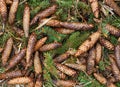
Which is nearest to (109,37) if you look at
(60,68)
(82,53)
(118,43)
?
(118,43)

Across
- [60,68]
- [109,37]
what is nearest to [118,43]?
[109,37]

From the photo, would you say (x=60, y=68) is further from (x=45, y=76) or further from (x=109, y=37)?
(x=109, y=37)

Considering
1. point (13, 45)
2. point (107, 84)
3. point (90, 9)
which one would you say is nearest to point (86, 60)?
point (107, 84)

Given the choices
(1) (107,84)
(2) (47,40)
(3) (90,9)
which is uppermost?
(3) (90,9)

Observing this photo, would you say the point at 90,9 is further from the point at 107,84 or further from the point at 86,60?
the point at 107,84

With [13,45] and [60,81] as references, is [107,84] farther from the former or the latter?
[13,45]

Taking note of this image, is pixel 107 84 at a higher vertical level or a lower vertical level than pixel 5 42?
lower

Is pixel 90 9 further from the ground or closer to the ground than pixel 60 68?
further from the ground
